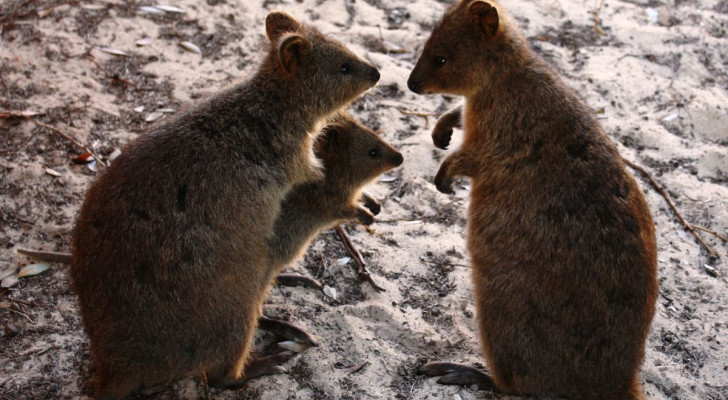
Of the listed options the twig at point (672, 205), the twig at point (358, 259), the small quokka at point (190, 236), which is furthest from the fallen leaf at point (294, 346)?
the twig at point (672, 205)

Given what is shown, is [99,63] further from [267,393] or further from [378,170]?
[267,393]

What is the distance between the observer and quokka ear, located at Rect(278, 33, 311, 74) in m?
4.32

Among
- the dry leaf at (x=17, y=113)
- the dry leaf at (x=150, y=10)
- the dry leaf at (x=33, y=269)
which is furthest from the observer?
the dry leaf at (x=150, y=10)

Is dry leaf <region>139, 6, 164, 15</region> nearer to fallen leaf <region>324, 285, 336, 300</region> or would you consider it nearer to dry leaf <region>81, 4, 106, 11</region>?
dry leaf <region>81, 4, 106, 11</region>

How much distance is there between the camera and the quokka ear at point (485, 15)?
460cm

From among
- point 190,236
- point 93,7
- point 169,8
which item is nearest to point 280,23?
point 190,236

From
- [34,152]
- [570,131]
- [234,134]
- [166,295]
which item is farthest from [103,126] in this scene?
[570,131]

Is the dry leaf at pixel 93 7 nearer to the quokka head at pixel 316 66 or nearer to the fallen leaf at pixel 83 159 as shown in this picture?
the fallen leaf at pixel 83 159

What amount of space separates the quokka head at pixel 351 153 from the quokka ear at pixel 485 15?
1.02 m

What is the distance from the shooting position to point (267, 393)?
14.5 ft

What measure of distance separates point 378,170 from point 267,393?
1.65 meters

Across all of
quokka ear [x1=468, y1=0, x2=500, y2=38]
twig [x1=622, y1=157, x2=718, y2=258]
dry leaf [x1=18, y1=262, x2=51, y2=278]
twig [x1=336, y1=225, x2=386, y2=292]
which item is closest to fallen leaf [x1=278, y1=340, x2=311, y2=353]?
twig [x1=336, y1=225, x2=386, y2=292]

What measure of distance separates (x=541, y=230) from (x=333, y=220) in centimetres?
141

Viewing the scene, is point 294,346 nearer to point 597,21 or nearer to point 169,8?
point 169,8
